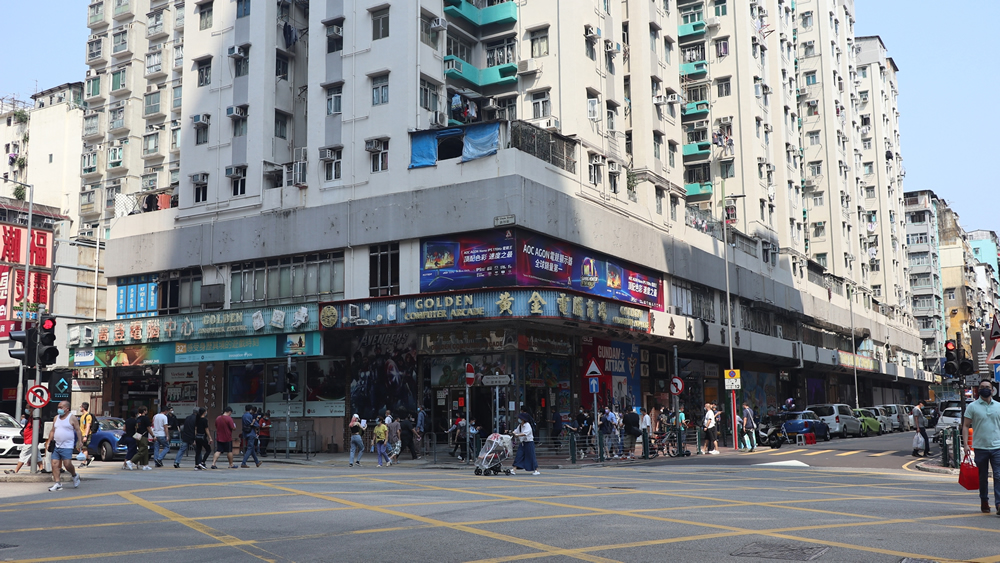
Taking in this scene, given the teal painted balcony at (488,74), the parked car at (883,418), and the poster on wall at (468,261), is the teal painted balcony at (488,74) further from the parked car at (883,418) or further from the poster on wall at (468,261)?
the parked car at (883,418)

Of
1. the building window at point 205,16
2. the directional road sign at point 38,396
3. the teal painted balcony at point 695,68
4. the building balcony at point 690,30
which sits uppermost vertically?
the building balcony at point 690,30

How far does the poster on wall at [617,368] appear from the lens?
1487 inches

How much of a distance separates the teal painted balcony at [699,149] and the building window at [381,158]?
22.7 m

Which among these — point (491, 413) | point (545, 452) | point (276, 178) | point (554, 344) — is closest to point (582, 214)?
point (554, 344)

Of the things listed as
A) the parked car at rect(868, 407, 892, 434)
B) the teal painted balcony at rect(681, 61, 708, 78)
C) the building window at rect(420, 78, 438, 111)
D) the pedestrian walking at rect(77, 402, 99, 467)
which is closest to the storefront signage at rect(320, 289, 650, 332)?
the building window at rect(420, 78, 438, 111)

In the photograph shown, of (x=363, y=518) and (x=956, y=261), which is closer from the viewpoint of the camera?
(x=363, y=518)

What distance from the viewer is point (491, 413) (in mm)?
34094

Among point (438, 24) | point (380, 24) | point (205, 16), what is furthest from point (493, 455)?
point (205, 16)

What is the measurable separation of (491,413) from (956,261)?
101m

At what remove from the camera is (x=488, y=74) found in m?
39.8

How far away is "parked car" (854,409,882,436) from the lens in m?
46.0

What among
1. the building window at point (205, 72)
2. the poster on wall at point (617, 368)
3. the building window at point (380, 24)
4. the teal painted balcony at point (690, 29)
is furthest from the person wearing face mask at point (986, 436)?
the teal painted balcony at point (690, 29)

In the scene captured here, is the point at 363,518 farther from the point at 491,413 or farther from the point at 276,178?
the point at 276,178

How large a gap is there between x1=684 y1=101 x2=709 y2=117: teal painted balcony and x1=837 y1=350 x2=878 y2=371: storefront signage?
75.0 ft
